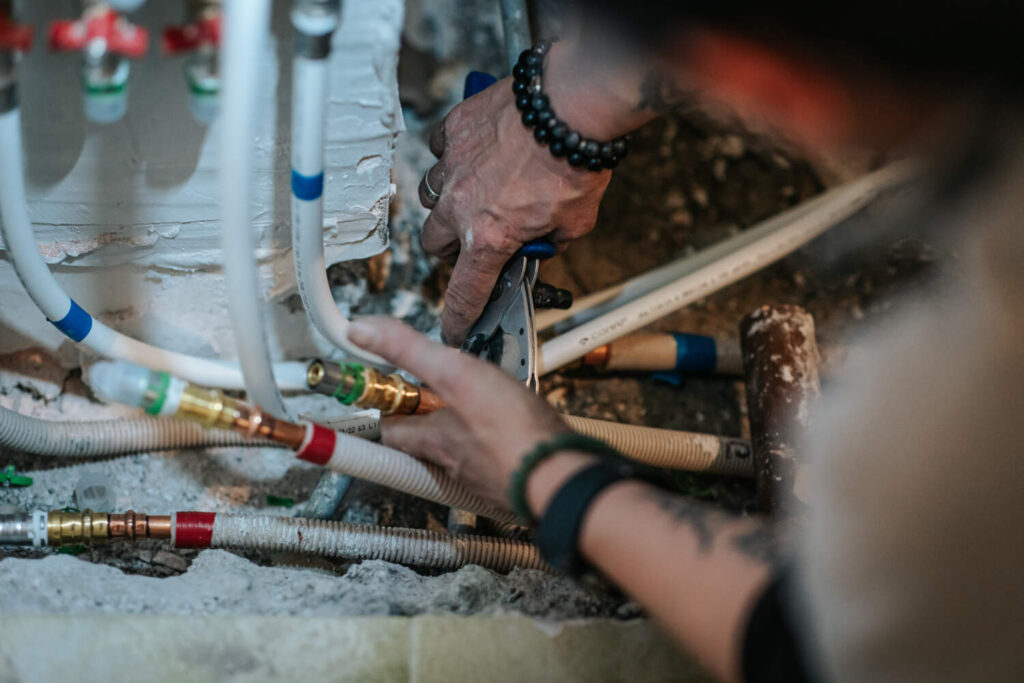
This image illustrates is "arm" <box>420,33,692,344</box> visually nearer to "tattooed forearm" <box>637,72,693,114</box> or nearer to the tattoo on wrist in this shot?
"tattooed forearm" <box>637,72,693,114</box>

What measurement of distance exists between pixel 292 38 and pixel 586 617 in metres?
0.64

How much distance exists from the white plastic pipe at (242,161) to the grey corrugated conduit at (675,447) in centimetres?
45

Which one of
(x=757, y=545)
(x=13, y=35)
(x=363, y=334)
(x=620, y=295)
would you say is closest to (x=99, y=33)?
(x=13, y=35)

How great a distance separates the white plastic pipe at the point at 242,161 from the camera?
22.5 inches

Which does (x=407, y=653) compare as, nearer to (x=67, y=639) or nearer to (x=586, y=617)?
(x=586, y=617)

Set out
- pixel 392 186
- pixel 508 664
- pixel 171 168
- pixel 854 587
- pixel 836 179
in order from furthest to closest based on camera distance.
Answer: pixel 836 179 → pixel 392 186 → pixel 171 168 → pixel 508 664 → pixel 854 587

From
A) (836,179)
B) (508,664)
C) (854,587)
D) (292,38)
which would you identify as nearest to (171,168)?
(292,38)

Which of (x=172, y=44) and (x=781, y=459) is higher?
(x=172, y=44)

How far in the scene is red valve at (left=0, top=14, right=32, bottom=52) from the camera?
574mm

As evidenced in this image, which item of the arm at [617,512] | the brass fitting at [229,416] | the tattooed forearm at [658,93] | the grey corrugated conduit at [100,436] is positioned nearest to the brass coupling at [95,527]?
the grey corrugated conduit at [100,436]

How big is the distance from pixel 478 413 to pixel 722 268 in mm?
649

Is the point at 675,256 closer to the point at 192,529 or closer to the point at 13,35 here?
the point at 192,529

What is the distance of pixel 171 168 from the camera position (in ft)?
2.76

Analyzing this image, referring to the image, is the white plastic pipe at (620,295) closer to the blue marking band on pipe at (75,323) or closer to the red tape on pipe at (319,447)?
the red tape on pipe at (319,447)
